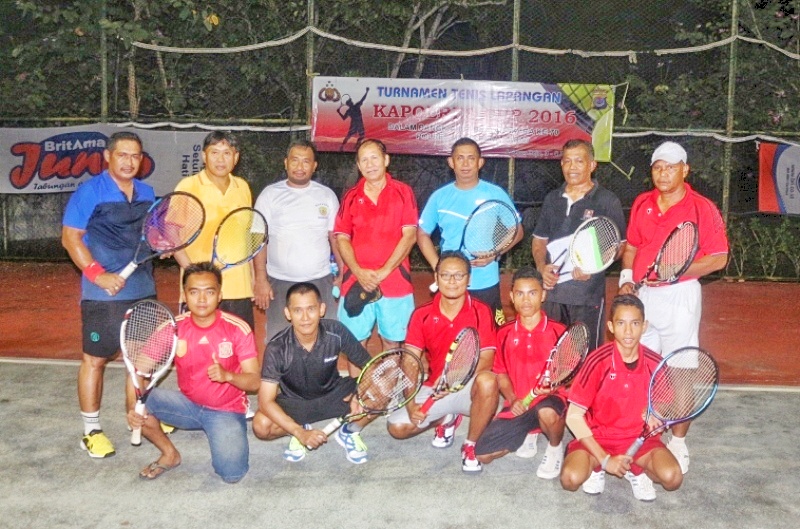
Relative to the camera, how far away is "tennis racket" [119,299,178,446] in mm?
4730

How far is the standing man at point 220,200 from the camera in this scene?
5.67 m

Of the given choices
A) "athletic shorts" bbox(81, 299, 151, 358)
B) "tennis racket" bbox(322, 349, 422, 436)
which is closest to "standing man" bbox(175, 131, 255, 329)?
"athletic shorts" bbox(81, 299, 151, 358)

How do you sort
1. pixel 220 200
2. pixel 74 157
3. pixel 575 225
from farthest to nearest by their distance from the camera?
1. pixel 74 157
2. pixel 220 200
3. pixel 575 225

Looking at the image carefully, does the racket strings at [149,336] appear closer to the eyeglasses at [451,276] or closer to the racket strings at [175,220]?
the racket strings at [175,220]

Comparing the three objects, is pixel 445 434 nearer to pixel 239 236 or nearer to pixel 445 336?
pixel 445 336

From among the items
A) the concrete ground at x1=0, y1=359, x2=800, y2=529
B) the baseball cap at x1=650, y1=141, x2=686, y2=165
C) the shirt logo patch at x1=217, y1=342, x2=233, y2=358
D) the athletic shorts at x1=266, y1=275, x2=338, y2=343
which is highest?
the baseball cap at x1=650, y1=141, x2=686, y2=165

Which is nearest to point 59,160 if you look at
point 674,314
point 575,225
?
point 575,225

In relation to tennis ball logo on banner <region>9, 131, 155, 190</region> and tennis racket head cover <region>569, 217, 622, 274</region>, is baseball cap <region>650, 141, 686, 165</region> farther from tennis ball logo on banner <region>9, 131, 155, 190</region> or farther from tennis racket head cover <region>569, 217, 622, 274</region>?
tennis ball logo on banner <region>9, 131, 155, 190</region>

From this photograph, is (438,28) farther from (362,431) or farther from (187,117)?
(362,431)

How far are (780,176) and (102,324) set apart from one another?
8347mm

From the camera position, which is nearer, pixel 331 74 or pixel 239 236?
pixel 239 236

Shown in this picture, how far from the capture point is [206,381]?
5016 mm

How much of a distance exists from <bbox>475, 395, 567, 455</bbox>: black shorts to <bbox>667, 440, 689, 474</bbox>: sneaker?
0.64 metres

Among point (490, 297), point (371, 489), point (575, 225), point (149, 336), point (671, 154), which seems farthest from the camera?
point (490, 297)
